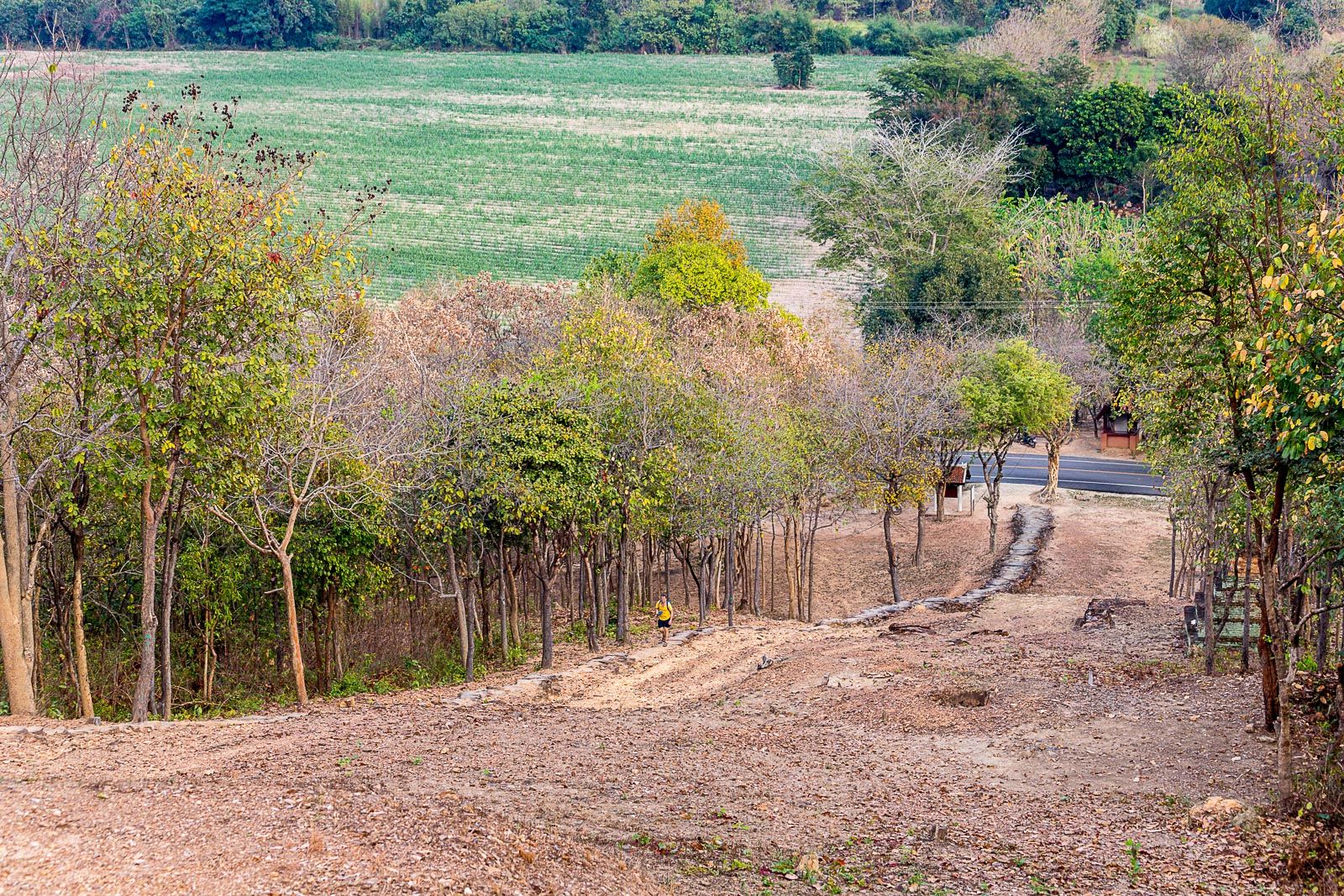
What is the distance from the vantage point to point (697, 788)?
1352 centimetres

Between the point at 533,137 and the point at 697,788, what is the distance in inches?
3573

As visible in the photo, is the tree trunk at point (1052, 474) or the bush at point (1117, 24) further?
the bush at point (1117, 24)

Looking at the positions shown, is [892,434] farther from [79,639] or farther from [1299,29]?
[1299,29]

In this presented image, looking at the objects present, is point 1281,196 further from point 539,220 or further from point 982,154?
point 539,220

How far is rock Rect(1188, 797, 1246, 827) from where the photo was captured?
1205cm

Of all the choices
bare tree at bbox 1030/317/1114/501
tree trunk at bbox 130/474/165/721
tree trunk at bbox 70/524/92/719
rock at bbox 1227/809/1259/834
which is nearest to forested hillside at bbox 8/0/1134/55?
bare tree at bbox 1030/317/1114/501

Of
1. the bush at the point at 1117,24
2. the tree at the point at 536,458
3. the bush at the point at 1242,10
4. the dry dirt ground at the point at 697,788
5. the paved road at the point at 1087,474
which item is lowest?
the paved road at the point at 1087,474

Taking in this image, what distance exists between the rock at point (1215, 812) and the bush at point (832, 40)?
10665cm

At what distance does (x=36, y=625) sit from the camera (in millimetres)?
20047

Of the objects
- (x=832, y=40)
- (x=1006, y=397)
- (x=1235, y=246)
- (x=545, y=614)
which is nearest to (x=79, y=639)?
(x=545, y=614)

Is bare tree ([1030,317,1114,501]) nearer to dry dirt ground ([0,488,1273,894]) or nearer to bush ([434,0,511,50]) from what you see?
dry dirt ground ([0,488,1273,894])

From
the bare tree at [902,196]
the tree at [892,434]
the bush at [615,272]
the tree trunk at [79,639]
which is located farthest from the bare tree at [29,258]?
the bare tree at [902,196]

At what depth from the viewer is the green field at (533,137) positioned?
82.7 m

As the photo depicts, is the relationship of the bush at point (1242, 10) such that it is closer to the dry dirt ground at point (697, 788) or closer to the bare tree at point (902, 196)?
the bare tree at point (902, 196)
